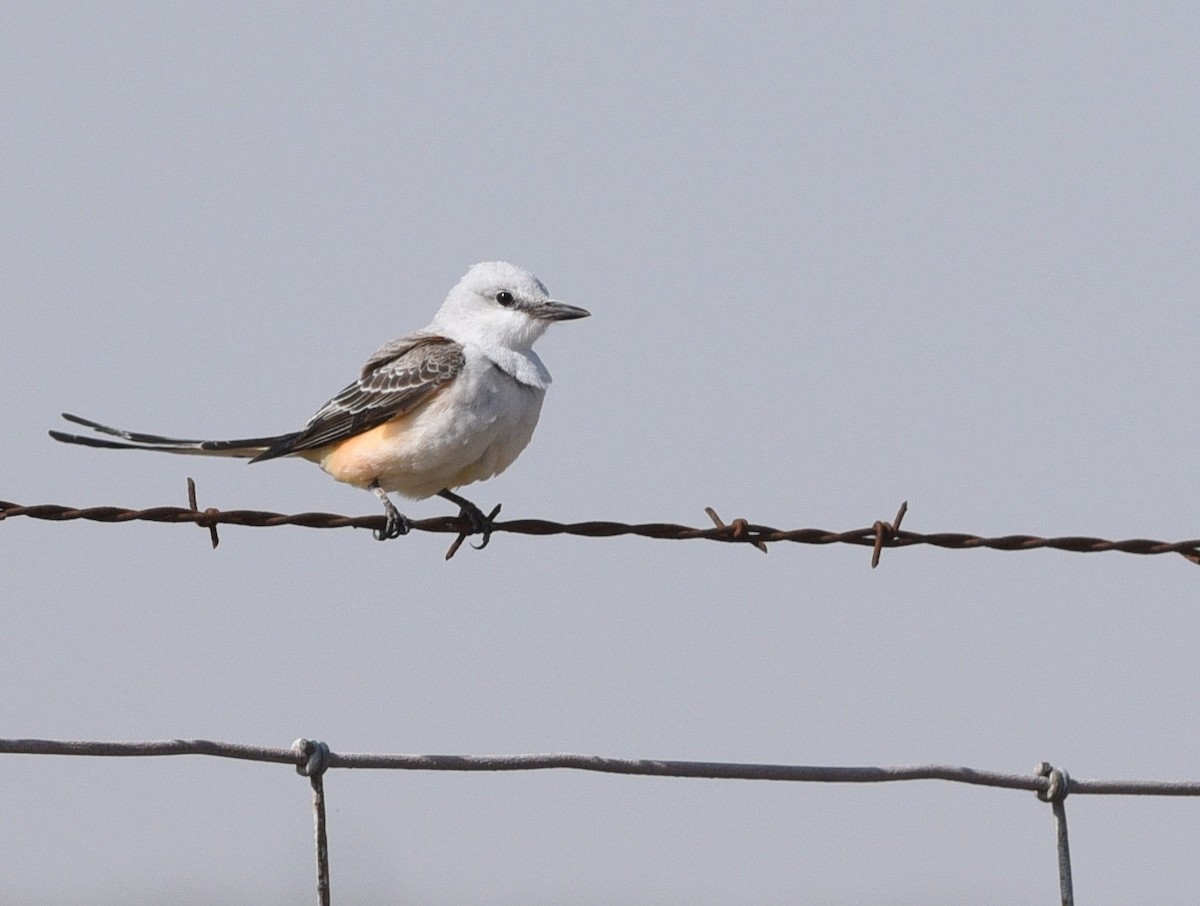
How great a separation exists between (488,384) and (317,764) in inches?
112

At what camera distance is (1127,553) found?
4.87 m

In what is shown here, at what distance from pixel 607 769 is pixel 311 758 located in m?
0.78

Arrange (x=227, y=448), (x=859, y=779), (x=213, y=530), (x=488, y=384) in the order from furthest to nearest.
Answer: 1. (x=227, y=448)
2. (x=488, y=384)
3. (x=213, y=530)
4. (x=859, y=779)

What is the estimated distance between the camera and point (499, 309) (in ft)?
23.8

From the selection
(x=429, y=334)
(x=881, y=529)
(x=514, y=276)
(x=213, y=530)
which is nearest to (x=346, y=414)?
(x=429, y=334)

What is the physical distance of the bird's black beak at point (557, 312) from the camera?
7207mm

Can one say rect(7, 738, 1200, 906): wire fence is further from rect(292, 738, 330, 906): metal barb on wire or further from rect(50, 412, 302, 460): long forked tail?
rect(50, 412, 302, 460): long forked tail

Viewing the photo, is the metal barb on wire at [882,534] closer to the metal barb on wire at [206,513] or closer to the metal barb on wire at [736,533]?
the metal barb on wire at [736,533]

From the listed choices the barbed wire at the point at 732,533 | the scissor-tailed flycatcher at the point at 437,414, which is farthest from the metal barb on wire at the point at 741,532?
the scissor-tailed flycatcher at the point at 437,414

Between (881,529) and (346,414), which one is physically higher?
(346,414)

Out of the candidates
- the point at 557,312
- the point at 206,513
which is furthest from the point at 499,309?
the point at 206,513

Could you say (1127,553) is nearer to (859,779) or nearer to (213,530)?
(859,779)

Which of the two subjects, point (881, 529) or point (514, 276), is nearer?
point (881, 529)

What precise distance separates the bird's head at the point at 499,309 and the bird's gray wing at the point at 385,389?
166 mm
